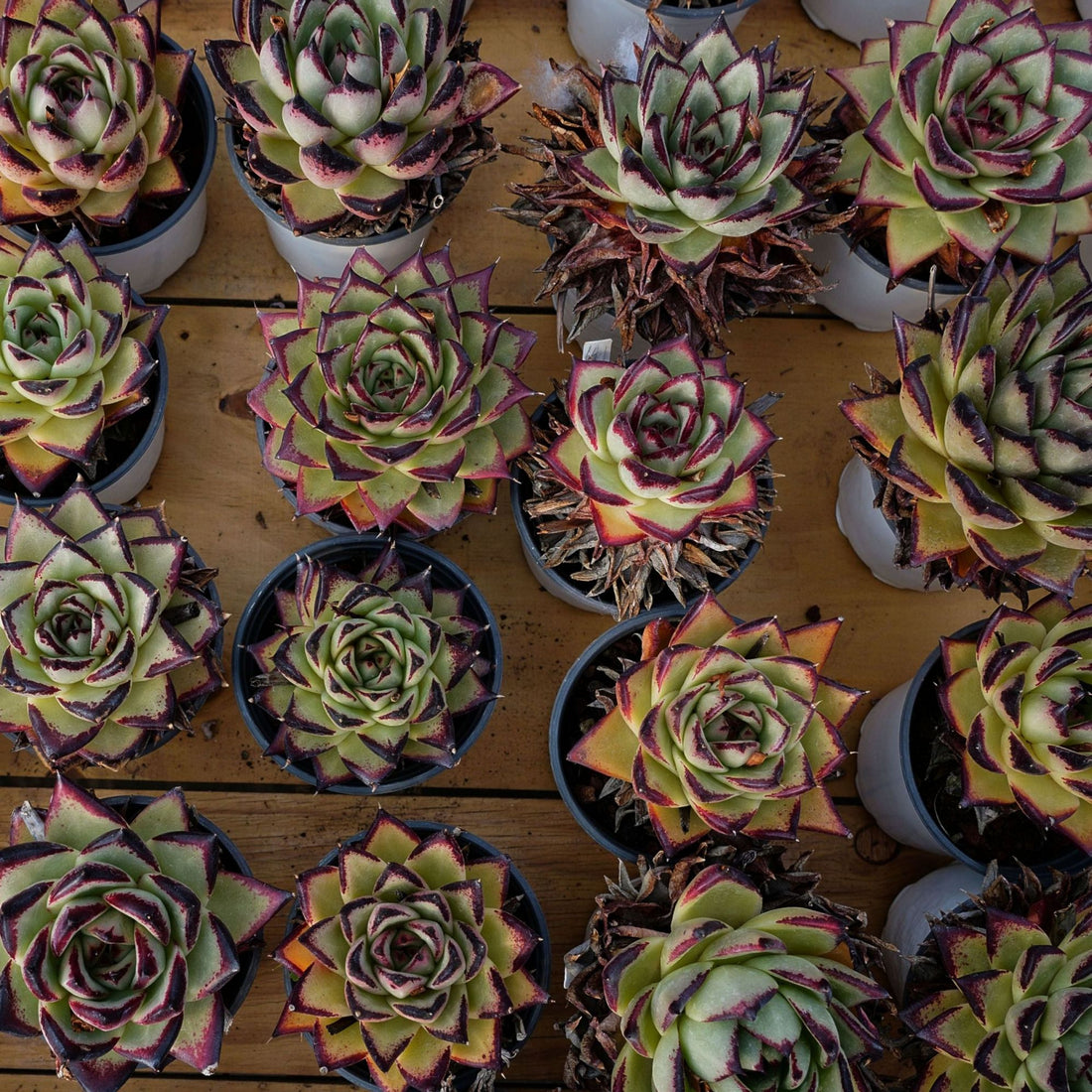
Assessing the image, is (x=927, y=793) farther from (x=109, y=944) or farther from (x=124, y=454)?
(x=124, y=454)

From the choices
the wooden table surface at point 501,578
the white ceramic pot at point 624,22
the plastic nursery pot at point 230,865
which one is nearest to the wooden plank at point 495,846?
the wooden table surface at point 501,578

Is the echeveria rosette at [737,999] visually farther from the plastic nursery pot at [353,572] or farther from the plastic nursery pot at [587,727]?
the plastic nursery pot at [353,572]

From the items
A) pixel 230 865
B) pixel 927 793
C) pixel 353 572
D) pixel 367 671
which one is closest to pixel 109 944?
pixel 230 865

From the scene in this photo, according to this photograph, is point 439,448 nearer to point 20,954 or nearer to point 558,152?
point 558,152

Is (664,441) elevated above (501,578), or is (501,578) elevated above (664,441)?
(664,441)

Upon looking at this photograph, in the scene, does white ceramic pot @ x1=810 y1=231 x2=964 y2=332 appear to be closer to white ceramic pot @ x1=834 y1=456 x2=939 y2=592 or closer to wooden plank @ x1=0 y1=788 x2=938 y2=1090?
white ceramic pot @ x1=834 y1=456 x2=939 y2=592

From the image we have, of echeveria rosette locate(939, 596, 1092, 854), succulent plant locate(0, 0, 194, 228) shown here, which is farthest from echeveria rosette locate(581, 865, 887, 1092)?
succulent plant locate(0, 0, 194, 228)
